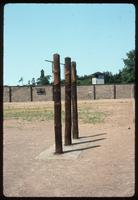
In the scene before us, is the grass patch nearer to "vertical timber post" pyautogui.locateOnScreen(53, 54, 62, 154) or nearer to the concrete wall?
"vertical timber post" pyautogui.locateOnScreen(53, 54, 62, 154)

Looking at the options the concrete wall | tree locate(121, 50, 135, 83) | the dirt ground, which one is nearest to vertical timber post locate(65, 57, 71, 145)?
the dirt ground

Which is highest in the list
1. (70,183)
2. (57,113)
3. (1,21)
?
(1,21)

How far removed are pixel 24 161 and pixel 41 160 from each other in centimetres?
39

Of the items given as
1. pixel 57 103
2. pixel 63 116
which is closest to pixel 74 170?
pixel 57 103

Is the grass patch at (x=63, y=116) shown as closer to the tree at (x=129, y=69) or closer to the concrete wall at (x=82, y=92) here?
the concrete wall at (x=82, y=92)

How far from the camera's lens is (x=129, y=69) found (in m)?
80.9

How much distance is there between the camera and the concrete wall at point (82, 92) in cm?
6003

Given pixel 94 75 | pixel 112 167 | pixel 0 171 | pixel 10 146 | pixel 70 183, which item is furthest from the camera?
pixel 94 75

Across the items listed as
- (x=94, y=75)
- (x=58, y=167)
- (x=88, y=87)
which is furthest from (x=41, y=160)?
(x=94, y=75)

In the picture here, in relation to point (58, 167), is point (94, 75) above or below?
above

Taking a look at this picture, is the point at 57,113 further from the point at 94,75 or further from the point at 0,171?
the point at 94,75

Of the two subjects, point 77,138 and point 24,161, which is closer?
point 24,161

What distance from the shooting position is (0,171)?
21.4 ft

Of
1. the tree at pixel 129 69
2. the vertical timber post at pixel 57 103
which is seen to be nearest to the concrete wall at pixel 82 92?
the tree at pixel 129 69
